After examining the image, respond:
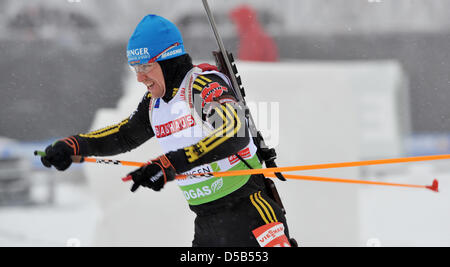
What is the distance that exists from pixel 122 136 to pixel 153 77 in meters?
0.44

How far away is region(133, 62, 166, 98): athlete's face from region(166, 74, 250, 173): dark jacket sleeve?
0.28m

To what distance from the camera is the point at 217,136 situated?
6.73ft

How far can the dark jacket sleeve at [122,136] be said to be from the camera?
2.59 m

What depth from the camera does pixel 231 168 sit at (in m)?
2.38

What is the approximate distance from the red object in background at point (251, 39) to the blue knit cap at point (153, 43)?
2.29 metres

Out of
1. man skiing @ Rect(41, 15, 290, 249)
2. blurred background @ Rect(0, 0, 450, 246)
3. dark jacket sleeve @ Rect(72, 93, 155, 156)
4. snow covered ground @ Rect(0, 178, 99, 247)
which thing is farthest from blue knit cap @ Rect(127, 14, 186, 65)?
snow covered ground @ Rect(0, 178, 99, 247)

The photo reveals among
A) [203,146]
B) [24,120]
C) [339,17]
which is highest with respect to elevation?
→ [339,17]

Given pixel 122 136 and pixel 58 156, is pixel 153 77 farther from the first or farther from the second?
pixel 58 156

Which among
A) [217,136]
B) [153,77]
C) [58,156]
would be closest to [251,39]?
[153,77]

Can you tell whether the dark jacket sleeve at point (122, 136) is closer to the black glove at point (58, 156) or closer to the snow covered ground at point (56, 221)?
the black glove at point (58, 156)

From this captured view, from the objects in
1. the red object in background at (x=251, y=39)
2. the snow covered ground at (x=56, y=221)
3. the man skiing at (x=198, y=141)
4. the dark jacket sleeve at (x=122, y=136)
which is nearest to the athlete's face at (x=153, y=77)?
the man skiing at (x=198, y=141)
